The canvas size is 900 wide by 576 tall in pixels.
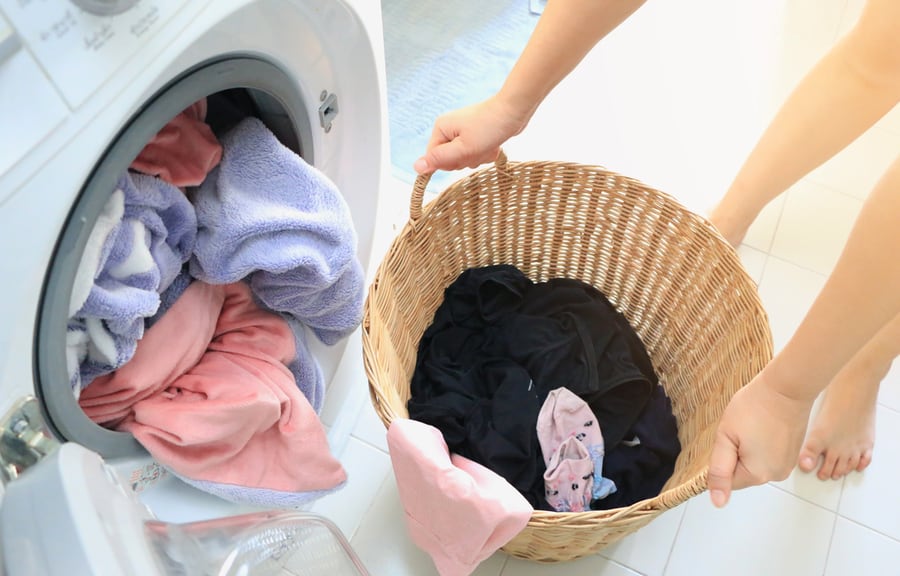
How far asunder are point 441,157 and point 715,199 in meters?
0.70

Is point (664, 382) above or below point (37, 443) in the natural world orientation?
below

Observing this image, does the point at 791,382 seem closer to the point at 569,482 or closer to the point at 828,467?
the point at 569,482

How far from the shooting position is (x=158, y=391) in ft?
2.11

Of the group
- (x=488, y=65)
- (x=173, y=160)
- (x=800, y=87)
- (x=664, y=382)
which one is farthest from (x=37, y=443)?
(x=488, y=65)

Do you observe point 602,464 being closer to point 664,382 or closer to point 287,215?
point 664,382

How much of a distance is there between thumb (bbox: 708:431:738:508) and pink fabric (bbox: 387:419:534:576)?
0.17 meters

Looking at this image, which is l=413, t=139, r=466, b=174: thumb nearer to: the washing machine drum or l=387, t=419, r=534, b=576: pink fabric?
the washing machine drum

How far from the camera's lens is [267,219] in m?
0.62

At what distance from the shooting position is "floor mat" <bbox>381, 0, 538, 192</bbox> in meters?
1.30

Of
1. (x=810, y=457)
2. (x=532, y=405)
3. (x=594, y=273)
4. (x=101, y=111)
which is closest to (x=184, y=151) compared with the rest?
(x=101, y=111)

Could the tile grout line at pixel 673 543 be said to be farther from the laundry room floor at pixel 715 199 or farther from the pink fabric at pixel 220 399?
the pink fabric at pixel 220 399

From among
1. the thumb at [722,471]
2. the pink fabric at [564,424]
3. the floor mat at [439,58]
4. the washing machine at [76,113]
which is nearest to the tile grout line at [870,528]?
the pink fabric at [564,424]

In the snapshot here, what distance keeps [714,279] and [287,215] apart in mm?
534

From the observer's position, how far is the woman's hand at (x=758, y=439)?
57 cm
